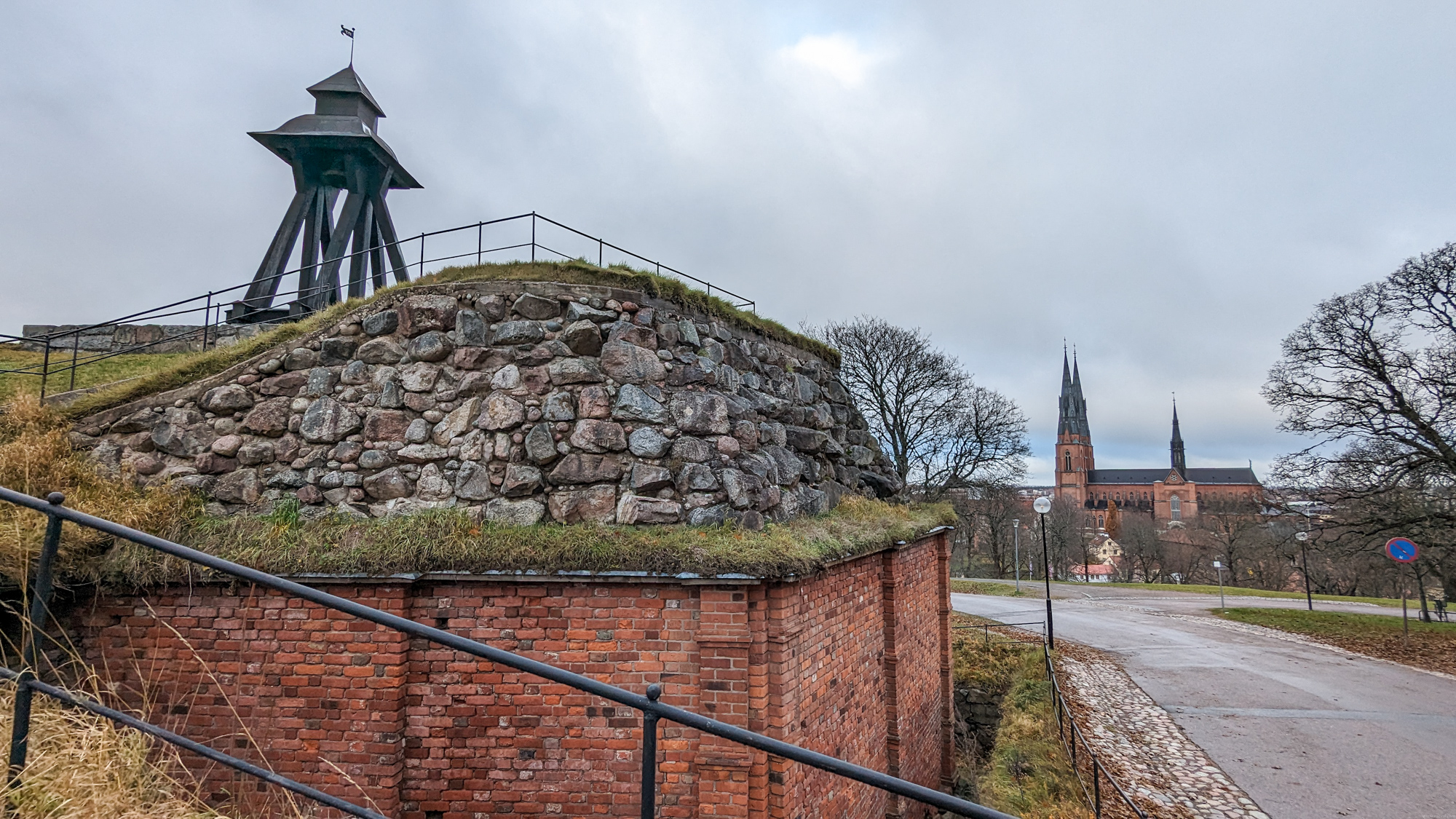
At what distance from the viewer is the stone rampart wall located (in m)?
5.70

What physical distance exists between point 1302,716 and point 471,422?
1459 cm

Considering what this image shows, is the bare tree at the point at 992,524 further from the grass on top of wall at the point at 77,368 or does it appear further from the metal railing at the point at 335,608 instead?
the metal railing at the point at 335,608

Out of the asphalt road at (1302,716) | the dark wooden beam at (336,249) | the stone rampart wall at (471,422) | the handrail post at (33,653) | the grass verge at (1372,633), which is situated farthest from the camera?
the grass verge at (1372,633)

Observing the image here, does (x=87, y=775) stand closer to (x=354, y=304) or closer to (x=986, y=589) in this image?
(x=354, y=304)

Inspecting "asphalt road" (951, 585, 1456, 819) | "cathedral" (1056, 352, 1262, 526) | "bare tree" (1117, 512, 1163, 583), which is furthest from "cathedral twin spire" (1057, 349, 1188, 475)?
"asphalt road" (951, 585, 1456, 819)

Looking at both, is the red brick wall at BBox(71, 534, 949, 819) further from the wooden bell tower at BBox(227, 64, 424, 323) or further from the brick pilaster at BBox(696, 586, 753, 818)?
the wooden bell tower at BBox(227, 64, 424, 323)

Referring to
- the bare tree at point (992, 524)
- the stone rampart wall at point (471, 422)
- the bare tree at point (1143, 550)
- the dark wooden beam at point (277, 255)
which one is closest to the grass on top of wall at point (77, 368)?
the dark wooden beam at point (277, 255)

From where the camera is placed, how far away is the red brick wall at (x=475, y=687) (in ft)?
16.2

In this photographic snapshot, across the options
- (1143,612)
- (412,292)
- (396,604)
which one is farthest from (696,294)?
(1143,612)

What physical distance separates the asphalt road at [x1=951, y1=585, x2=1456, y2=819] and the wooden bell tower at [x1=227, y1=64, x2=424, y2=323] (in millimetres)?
16722

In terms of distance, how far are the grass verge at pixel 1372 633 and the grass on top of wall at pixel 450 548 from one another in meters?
19.7

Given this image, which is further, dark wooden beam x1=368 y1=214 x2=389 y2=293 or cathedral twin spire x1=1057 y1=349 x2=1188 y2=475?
cathedral twin spire x1=1057 y1=349 x2=1188 y2=475

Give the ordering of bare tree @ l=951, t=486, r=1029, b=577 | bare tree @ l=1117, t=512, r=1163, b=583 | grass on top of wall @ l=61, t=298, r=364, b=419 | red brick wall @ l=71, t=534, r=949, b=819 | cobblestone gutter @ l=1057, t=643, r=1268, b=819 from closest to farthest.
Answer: red brick wall @ l=71, t=534, r=949, b=819 → grass on top of wall @ l=61, t=298, r=364, b=419 → cobblestone gutter @ l=1057, t=643, r=1268, b=819 → bare tree @ l=951, t=486, r=1029, b=577 → bare tree @ l=1117, t=512, r=1163, b=583

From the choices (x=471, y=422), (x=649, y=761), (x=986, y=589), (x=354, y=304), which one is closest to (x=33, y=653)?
(x=649, y=761)
